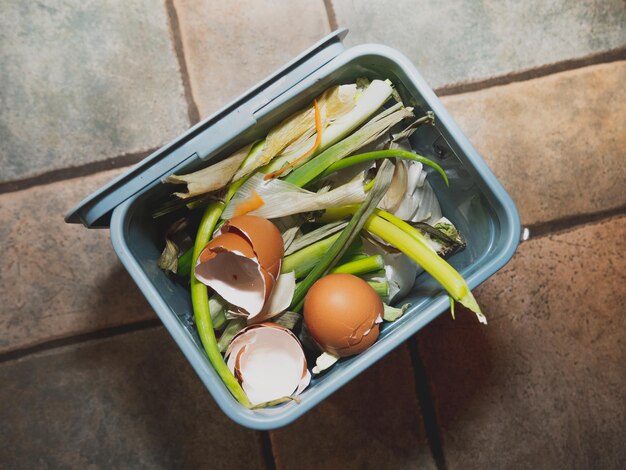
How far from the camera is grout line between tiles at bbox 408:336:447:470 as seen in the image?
0.82 meters

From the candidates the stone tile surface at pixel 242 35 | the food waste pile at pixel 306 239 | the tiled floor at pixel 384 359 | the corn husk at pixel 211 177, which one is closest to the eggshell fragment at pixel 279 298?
the food waste pile at pixel 306 239

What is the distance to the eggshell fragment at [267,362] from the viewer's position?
0.59 metres

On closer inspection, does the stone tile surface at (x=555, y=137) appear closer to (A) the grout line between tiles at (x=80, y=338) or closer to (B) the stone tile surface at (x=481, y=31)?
(B) the stone tile surface at (x=481, y=31)

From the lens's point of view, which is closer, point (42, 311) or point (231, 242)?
point (231, 242)

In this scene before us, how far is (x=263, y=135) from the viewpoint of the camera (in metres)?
0.62

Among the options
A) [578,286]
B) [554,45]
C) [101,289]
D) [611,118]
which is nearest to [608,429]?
[578,286]

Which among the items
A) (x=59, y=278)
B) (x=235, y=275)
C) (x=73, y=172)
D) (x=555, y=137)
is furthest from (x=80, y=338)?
(x=555, y=137)

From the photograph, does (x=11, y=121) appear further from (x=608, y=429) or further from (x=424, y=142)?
(x=608, y=429)

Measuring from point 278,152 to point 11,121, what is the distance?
509 millimetres

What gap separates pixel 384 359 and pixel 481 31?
576 mm

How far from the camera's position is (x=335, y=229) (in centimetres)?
63

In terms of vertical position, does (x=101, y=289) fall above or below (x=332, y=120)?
below

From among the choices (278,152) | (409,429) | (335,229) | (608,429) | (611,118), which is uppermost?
(278,152)

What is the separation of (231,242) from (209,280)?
7 centimetres
